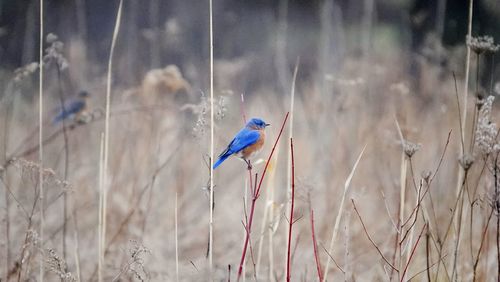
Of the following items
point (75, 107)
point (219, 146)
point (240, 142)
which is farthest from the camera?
point (75, 107)

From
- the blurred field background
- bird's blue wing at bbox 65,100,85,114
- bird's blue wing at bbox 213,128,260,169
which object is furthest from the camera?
bird's blue wing at bbox 65,100,85,114

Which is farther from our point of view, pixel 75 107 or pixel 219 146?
pixel 75 107

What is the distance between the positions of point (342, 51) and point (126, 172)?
72.7 inches

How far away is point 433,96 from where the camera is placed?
9.73ft

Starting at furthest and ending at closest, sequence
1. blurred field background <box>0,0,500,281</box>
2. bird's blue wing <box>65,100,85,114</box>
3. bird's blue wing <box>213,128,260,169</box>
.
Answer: bird's blue wing <box>65,100,85,114</box> < blurred field background <box>0,0,500,281</box> < bird's blue wing <box>213,128,260,169</box>

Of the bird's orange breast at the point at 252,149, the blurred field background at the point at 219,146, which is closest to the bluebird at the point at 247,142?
the bird's orange breast at the point at 252,149

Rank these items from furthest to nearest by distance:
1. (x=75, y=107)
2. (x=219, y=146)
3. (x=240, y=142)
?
(x=75, y=107) < (x=219, y=146) < (x=240, y=142)

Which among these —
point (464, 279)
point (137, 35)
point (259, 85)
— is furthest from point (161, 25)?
point (464, 279)

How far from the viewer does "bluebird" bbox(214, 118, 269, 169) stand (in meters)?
1.54

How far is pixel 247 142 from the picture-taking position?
157cm

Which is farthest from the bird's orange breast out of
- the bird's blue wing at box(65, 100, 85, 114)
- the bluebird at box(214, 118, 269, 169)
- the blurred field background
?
the bird's blue wing at box(65, 100, 85, 114)

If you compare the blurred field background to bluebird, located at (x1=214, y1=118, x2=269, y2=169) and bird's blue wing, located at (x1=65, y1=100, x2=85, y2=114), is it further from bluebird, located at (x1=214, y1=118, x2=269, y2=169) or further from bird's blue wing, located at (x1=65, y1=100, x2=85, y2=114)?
bluebird, located at (x1=214, y1=118, x2=269, y2=169)

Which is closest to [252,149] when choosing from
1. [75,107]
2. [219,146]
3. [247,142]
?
[247,142]

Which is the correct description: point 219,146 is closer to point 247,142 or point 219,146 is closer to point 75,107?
point 247,142
